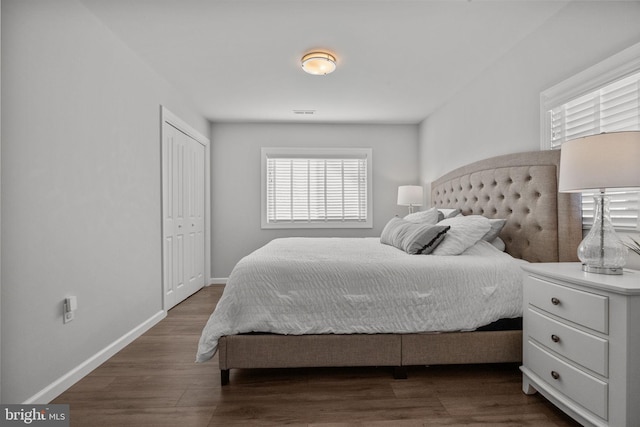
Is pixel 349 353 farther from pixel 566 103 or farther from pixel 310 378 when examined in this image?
pixel 566 103

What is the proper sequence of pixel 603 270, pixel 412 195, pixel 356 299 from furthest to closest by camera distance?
1. pixel 412 195
2. pixel 356 299
3. pixel 603 270

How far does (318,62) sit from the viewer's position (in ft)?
8.61

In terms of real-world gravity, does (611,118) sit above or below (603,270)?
above

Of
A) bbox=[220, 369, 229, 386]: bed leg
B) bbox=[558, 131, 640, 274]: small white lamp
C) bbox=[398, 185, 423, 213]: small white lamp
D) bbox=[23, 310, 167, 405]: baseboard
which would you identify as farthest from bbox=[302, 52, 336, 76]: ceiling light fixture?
bbox=[23, 310, 167, 405]: baseboard

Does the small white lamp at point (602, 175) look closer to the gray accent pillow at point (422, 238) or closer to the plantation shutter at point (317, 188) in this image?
the gray accent pillow at point (422, 238)

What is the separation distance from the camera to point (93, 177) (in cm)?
215

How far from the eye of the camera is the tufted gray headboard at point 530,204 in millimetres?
2033

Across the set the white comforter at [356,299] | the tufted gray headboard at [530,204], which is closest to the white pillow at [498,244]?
the tufted gray headboard at [530,204]

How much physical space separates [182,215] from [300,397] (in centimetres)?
268

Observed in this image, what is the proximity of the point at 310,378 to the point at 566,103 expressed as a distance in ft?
7.92

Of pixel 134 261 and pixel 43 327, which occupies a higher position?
pixel 134 261

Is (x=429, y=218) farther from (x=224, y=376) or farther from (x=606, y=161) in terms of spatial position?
(x=224, y=376)

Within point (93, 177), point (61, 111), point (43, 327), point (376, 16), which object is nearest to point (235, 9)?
point (376, 16)

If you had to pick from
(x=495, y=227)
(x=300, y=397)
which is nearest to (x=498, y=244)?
(x=495, y=227)
